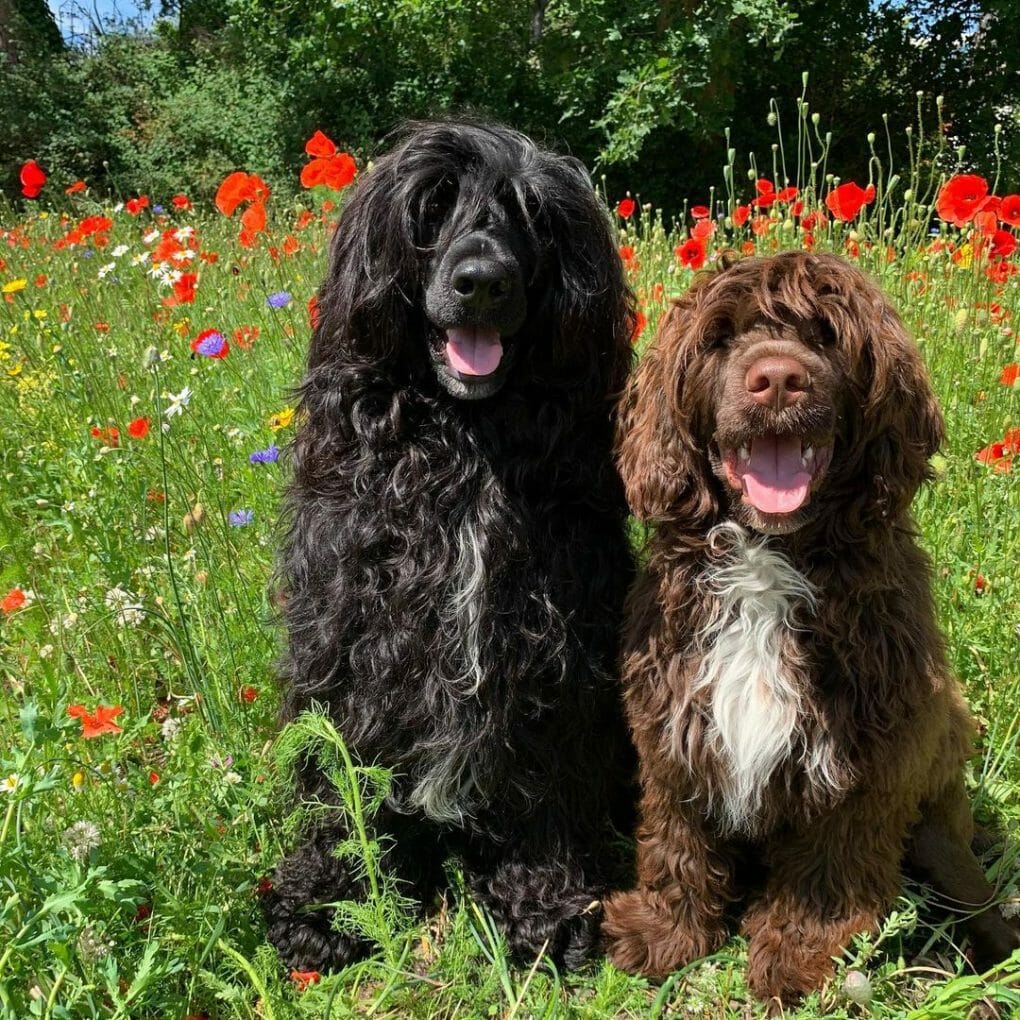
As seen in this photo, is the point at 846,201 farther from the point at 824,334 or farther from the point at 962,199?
the point at 824,334

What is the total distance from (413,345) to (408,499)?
350mm

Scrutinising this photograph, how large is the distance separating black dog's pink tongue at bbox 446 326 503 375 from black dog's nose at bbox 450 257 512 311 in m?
0.08

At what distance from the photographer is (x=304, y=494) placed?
7.32ft

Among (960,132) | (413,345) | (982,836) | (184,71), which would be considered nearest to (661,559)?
(413,345)

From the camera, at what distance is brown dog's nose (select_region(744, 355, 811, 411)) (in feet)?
5.35

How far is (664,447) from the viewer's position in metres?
1.86

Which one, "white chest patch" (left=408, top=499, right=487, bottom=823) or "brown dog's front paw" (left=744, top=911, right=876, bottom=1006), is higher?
"white chest patch" (left=408, top=499, right=487, bottom=823)

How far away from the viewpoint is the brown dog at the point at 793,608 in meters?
1.75

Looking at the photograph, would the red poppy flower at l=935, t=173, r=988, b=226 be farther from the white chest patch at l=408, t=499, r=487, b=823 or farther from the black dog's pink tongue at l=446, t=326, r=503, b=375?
the white chest patch at l=408, t=499, r=487, b=823

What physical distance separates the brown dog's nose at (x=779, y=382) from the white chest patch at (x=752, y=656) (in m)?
0.32

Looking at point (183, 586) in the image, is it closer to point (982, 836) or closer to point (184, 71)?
point (982, 836)

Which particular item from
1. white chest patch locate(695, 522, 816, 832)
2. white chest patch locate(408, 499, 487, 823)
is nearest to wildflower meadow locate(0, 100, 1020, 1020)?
white chest patch locate(408, 499, 487, 823)

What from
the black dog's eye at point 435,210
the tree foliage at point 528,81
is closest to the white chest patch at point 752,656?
the black dog's eye at point 435,210

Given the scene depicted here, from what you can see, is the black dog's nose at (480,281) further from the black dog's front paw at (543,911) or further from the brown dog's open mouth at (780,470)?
the black dog's front paw at (543,911)
